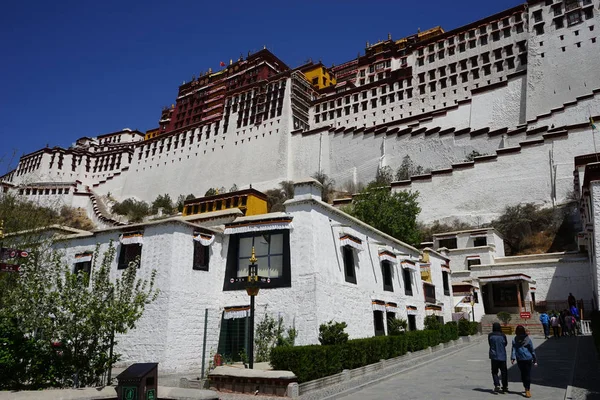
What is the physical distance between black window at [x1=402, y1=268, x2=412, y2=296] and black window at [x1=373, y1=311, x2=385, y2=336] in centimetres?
257

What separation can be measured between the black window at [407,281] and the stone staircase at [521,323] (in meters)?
8.07

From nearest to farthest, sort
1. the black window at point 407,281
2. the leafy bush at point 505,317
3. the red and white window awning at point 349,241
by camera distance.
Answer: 1. the red and white window awning at point 349,241
2. the black window at point 407,281
3. the leafy bush at point 505,317

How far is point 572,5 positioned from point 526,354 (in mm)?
46642

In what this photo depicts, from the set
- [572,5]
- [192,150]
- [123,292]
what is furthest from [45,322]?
[192,150]

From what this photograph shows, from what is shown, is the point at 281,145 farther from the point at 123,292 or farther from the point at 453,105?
the point at 123,292

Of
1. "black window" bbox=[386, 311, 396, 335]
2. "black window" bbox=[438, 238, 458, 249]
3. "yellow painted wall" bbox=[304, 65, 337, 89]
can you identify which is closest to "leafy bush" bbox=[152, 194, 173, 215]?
"yellow painted wall" bbox=[304, 65, 337, 89]

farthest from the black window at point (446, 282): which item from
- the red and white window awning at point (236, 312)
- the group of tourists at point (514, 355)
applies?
the group of tourists at point (514, 355)

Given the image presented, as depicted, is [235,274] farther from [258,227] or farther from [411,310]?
[411,310]

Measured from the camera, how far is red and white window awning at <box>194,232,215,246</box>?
44.8 feet

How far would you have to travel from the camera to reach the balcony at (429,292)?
66.9ft

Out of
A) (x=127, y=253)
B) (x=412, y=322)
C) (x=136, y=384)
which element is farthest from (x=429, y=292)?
(x=136, y=384)

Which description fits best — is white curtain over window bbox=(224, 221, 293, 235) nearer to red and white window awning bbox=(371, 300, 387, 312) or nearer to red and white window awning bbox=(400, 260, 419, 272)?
red and white window awning bbox=(371, 300, 387, 312)

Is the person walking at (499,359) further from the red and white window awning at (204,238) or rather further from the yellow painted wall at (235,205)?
the yellow painted wall at (235,205)

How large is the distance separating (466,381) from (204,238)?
795cm
